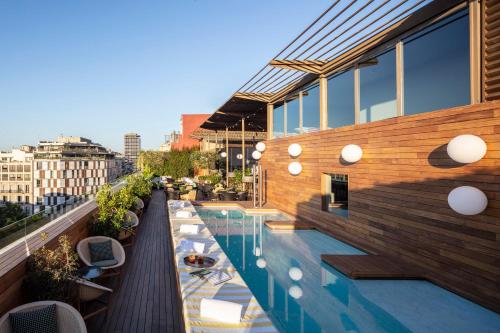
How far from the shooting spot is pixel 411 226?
6238mm

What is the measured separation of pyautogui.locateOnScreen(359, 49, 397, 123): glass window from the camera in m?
7.17

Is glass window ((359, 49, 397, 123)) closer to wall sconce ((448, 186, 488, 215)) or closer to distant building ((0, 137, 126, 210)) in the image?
wall sconce ((448, 186, 488, 215))

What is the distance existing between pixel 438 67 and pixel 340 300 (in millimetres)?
4186

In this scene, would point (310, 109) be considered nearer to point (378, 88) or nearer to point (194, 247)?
point (378, 88)

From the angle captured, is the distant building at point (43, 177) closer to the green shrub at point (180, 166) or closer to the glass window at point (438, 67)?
the green shrub at point (180, 166)

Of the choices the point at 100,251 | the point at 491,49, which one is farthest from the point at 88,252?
the point at 491,49

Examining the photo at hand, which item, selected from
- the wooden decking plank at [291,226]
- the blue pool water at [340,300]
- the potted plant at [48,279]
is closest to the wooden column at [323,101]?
the wooden decking plank at [291,226]

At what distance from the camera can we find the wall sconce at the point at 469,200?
467cm

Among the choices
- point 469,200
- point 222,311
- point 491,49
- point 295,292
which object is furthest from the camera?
point 295,292

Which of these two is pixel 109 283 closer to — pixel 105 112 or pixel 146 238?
pixel 146 238

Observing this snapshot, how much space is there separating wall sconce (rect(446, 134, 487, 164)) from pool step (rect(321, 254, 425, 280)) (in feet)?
7.03

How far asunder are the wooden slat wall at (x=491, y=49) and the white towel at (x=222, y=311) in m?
4.52

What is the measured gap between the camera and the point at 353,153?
7734 mm

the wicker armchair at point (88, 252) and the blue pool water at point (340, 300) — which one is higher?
the wicker armchair at point (88, 252)
